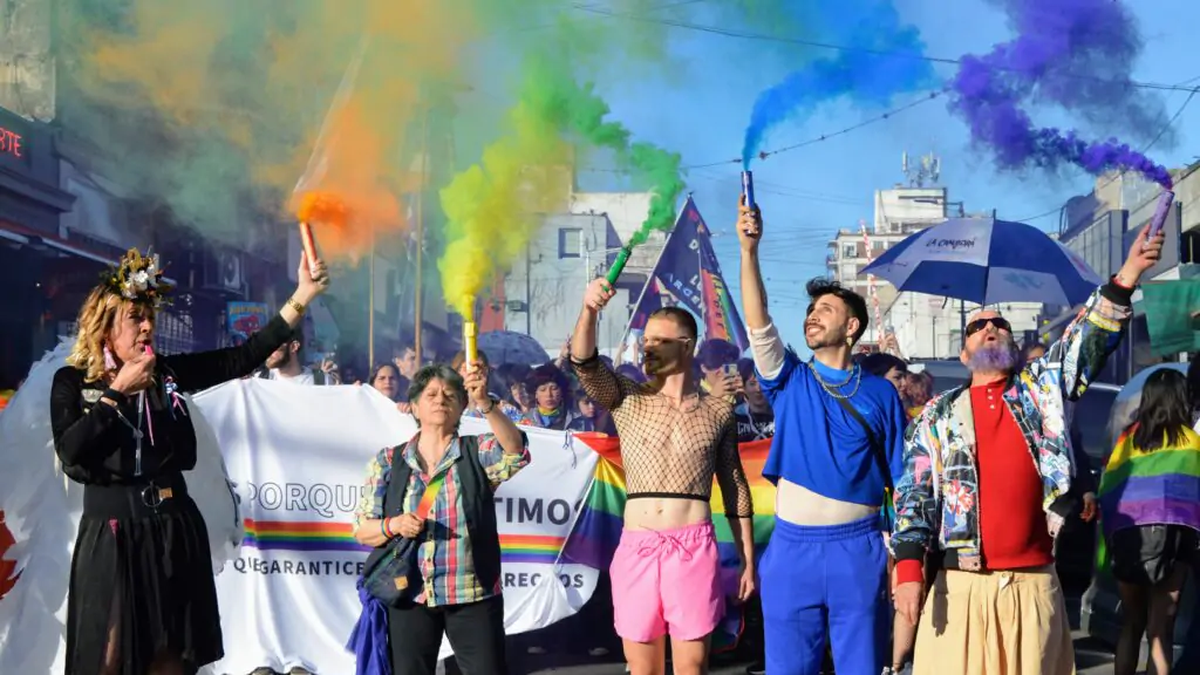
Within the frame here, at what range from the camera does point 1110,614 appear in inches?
331

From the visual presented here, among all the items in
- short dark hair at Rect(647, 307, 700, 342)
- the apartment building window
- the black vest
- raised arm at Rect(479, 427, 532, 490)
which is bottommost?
the black vest

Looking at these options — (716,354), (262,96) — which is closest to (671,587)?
(716,354)

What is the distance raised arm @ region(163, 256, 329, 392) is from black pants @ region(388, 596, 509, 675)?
1.24 meters

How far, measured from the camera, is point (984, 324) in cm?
465

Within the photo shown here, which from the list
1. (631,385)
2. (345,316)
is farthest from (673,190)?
(345,316)

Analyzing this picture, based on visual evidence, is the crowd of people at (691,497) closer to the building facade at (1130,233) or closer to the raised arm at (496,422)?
the raised arm at (496,422)

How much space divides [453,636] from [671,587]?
951mm

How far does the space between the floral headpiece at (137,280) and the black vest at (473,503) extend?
1.23 metres

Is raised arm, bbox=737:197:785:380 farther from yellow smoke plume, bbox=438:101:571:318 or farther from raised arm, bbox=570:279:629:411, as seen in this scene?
yellow smoke plume, bbox=438:101:571:318

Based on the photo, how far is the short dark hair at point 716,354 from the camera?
9570 mm

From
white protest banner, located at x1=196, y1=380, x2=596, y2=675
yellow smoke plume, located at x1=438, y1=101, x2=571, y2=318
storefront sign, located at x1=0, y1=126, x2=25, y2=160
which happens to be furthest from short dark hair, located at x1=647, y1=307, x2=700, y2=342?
storefront sign, located at x1=0, y1=126, x2=25, y2=160

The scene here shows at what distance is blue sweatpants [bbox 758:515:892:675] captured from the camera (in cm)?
489

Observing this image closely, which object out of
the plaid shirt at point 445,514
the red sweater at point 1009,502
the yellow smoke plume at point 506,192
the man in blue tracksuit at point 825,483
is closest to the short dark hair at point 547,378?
the yellow smoke plume at point 506,192

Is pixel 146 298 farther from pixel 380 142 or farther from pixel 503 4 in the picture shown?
pixel 503 4
